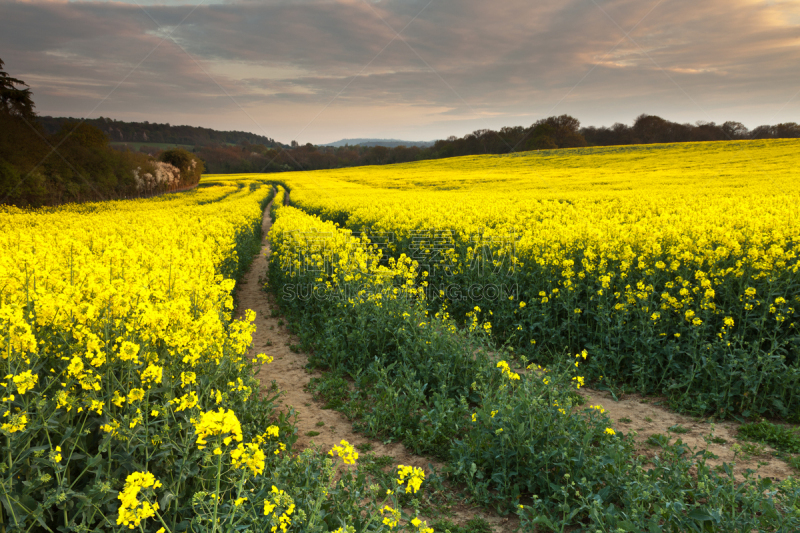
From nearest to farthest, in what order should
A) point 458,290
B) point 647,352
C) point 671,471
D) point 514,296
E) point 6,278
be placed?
point 671,471, point 6,278, point 647,352, point 514,296, point 458,290

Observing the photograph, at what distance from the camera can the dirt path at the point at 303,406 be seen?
371 centimetres

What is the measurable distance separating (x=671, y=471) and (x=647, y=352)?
9.20 feet

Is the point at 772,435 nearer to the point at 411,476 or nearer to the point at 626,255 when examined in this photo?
the point at 626,255

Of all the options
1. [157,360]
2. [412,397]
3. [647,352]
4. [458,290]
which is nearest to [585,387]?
[647,352]

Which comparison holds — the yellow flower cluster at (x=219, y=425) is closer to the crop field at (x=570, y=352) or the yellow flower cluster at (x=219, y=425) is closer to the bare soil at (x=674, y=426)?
the crop field at (x=570, y=352)

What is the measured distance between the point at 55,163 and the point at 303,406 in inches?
1399

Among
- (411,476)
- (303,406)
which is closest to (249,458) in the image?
(411,476)

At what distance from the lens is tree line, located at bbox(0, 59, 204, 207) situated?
24.7 meters

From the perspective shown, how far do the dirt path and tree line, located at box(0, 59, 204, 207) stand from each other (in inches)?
1005

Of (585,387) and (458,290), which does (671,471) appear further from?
(458,290)

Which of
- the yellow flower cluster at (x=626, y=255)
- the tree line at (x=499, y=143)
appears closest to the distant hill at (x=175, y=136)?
the tree line at (x=499, y=143)

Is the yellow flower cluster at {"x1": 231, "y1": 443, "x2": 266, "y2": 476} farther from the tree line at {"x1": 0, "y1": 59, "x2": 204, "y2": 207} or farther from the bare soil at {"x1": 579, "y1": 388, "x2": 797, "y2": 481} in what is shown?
the tree line at {"x1": 0, "y1": 59, "x2": 204, "y2": 207}

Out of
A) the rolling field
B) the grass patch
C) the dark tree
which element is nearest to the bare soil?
the grass patch

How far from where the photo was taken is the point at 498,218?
42.4 feet
